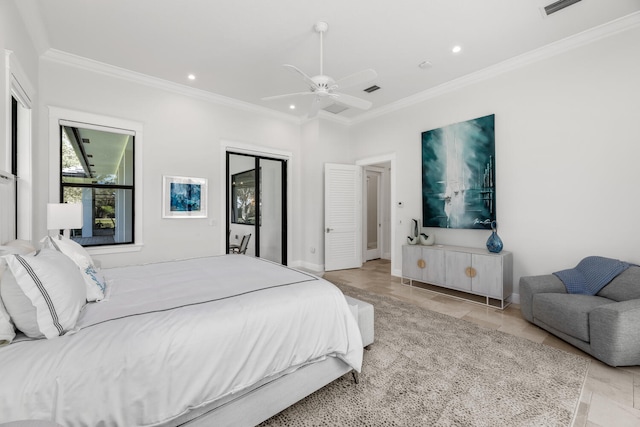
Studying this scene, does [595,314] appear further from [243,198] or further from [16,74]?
[16,74]

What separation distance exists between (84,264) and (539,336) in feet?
13.4

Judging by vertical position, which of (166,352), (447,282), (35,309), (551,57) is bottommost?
(447,282)

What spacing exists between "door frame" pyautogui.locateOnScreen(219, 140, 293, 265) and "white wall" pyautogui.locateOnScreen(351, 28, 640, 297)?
10.3ft

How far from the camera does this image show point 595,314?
2.30 metres

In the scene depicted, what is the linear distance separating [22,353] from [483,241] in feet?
15.1

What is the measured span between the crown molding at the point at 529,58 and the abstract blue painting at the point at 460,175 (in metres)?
0.59

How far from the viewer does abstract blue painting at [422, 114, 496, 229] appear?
3.93 metres

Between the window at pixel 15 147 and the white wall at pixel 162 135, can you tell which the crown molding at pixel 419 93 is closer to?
the white wall at pixel 162 135

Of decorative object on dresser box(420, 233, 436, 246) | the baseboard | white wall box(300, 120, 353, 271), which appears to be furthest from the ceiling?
the baseboard

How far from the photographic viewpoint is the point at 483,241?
4.04 m

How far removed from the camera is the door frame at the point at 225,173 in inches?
192

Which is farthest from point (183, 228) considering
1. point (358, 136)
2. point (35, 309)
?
point (358, 136)

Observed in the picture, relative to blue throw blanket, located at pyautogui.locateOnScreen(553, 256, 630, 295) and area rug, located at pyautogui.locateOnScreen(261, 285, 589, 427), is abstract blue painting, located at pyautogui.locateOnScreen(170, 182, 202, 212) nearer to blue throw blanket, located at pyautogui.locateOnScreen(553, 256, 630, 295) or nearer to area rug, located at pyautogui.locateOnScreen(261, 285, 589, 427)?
area rug, located at pyautogui.locateOnScreen(261, 285, 589, 427)

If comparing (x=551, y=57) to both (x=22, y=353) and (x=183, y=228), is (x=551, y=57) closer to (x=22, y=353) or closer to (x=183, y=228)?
(x=22, y=353)
